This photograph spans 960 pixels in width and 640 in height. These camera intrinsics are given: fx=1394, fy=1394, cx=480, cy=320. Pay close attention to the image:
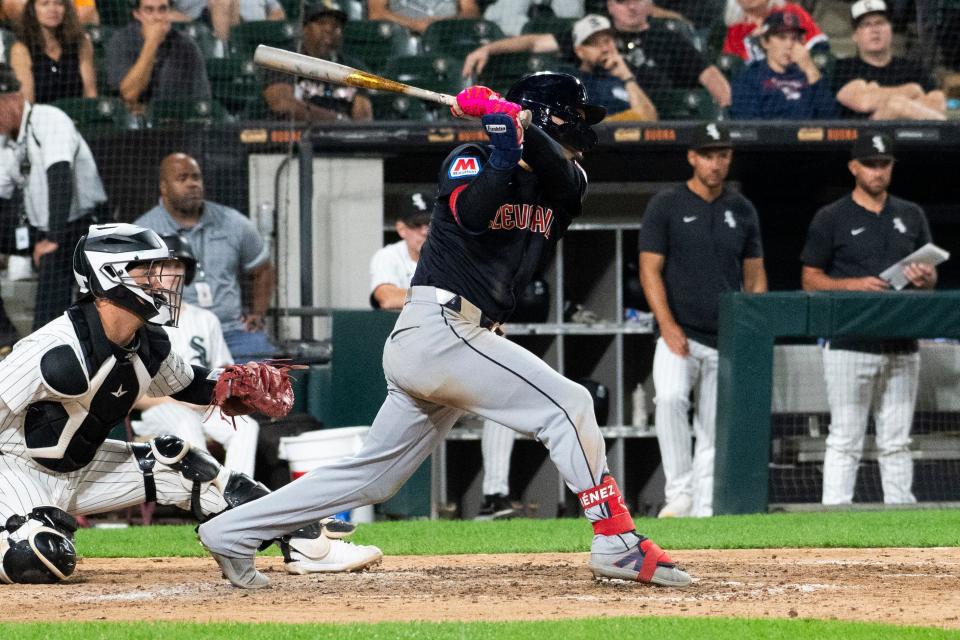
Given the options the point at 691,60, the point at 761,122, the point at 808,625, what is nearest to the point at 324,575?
the point at 808,625

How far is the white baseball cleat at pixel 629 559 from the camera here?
3807 millimetres

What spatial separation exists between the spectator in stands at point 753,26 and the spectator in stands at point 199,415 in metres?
4.08

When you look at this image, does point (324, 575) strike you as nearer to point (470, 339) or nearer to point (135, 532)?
point (470, 339)

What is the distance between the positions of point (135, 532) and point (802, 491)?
304 centimetres

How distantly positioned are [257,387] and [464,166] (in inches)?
41.1

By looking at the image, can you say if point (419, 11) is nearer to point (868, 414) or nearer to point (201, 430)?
point (201, 430)

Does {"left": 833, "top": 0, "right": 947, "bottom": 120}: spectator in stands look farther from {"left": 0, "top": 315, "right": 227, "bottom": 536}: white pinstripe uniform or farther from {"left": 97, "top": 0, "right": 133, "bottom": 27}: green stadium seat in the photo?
{"left": 0, "top": 315, "right": 227, "bottom": 536}: white pinstripe uniform

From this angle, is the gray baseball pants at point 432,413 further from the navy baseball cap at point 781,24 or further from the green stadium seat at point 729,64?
the green stadium seat at point 729,64

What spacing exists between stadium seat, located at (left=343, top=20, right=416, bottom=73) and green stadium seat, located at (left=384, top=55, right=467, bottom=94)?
0.82 feet

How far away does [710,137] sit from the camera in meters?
6.95

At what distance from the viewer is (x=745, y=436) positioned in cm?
646

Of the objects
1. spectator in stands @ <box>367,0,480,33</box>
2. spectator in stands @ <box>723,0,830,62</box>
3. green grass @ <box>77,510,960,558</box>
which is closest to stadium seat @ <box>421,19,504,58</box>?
spectator in stands @ <box>367,0,480,33</box>

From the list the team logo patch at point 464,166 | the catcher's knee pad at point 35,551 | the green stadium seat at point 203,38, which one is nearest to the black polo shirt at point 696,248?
the team logo patch at point 464,166

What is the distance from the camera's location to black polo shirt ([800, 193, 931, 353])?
7.03 m
